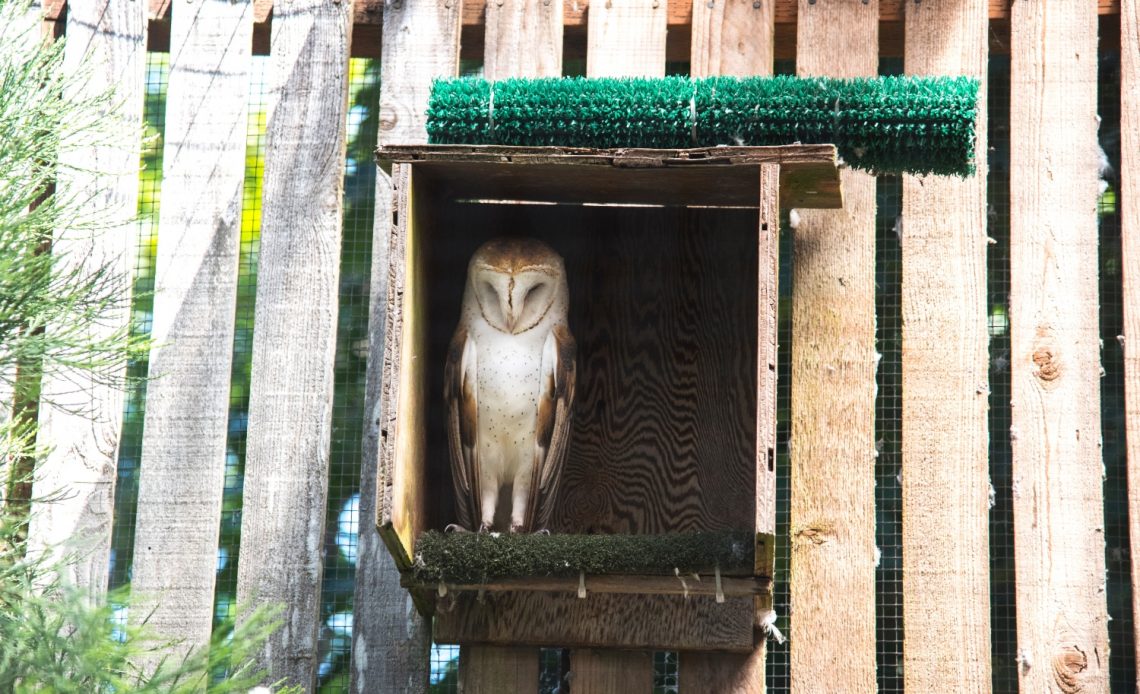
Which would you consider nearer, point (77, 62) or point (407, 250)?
point (407, 250)

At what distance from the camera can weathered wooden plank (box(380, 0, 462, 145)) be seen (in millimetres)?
3834

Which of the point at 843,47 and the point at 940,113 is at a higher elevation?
the point at 843,47

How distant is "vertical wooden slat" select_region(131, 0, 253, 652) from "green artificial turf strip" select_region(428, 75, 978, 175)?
755mm

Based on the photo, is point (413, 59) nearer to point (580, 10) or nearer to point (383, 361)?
point (580, 10)

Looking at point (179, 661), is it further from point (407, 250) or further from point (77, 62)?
point (77, 62)

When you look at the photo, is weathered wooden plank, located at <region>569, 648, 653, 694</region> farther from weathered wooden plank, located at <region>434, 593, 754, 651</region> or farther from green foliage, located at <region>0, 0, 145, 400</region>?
green foliage, located at <region>0, 0, 145, 400</region>

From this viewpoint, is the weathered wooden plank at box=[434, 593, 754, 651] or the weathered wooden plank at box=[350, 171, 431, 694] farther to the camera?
the weathered wooden plank at box=[350, 171, 431, 694]

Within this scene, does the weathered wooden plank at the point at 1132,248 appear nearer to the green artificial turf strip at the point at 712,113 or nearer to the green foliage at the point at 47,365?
the green artificial turf strip at the point at 712,113

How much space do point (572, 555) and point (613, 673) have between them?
0.46 m

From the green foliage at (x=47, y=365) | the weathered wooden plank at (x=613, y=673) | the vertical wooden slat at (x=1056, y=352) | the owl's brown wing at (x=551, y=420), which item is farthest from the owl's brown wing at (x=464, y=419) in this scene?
the vertical wooden slat at (x=1056, y=352)

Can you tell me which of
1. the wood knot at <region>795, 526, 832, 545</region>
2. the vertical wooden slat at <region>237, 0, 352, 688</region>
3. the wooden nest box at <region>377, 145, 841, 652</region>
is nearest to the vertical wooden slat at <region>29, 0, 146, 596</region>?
the vertical wooden slat at <region>237, 0, 352, 688</region>

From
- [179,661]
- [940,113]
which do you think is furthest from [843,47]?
[179,661]

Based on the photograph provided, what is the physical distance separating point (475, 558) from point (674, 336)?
0.77 metres

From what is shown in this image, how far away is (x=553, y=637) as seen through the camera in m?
3.39
